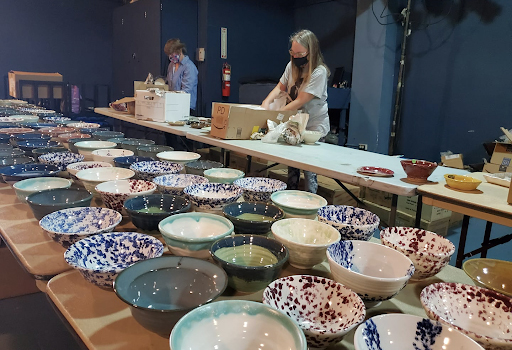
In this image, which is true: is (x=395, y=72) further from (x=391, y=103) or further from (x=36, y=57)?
(x=36, y=57)

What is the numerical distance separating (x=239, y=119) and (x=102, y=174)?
1270mm

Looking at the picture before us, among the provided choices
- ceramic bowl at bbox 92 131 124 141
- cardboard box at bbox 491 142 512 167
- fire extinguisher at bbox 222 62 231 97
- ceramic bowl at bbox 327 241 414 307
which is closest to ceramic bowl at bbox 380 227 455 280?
ceramic bowl at bbox 327 241 414 307

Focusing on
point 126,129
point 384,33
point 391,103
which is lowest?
point 126,129

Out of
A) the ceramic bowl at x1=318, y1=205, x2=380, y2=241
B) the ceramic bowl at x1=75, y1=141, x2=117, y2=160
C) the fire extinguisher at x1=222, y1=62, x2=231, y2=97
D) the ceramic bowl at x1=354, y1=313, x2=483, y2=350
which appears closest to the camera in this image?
the ceramic bowl at x1=354, y1=313, x2=483, y2=350

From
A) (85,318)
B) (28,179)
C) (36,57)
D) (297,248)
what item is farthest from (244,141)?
(36,57)

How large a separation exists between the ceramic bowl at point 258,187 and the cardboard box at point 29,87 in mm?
5411

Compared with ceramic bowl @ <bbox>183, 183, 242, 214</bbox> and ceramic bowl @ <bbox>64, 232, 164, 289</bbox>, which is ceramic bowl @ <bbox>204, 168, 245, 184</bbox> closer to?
ceramic bowl @ <bbox>183, 183, 242, 214</bbox>

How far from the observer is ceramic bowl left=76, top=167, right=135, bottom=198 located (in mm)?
1261

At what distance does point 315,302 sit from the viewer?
693 millimetres

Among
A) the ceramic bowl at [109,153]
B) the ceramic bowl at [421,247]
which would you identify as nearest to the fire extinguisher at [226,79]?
the ceramic bowl at [109,153]

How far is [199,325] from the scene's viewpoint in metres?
0.59

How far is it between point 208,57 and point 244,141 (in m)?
3.15

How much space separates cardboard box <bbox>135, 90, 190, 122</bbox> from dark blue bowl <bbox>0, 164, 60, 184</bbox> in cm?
189

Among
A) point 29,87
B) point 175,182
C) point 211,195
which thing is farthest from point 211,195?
point 29,87
